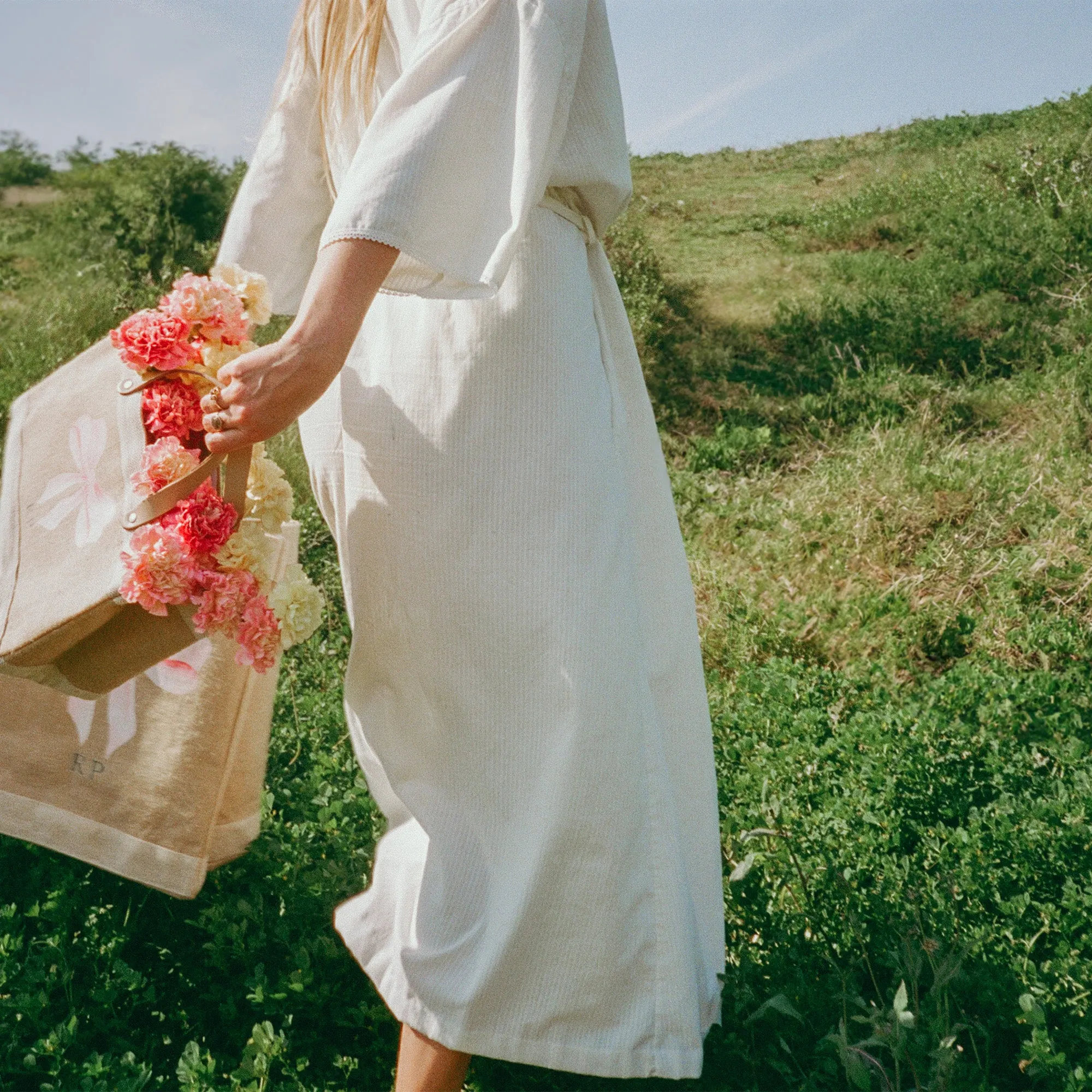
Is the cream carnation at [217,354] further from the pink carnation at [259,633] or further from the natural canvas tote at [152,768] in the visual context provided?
the natural canvas tote at [152,768]

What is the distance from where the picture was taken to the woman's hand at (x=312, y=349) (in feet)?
4.31

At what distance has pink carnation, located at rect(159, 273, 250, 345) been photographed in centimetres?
152

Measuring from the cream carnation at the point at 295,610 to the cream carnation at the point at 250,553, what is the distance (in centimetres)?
3

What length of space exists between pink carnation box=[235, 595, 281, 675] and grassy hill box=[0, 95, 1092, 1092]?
2.28 ft

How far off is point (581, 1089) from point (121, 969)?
88 centimetres

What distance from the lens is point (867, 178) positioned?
22.1 feet

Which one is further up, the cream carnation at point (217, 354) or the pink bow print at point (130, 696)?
the cream carnation at point (217, 354)

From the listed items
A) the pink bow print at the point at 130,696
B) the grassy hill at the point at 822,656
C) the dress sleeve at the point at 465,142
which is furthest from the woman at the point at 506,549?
the pink bow print at the point at 130,696

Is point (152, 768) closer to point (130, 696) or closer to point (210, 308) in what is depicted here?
point (130, 696)

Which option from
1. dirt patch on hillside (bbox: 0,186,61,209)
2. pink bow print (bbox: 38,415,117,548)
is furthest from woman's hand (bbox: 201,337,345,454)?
dirt patch on hillside (bbox: 0,186,61,209)

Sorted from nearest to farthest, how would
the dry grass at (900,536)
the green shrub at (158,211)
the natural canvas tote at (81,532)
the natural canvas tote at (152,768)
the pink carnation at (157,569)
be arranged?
the pink carnation at (157,569), the natural canvas tote at (81,532), the natural canvas tote at (152,768), the dry grass at (900,536), the green shrub at (158,211)

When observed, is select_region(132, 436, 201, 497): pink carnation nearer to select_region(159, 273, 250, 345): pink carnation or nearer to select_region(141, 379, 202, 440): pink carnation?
select_region(141, 379, 202, 440): pink carnation

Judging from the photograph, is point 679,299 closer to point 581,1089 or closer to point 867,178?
point 867,178

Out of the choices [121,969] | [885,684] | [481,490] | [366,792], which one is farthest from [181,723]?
[885,684]
